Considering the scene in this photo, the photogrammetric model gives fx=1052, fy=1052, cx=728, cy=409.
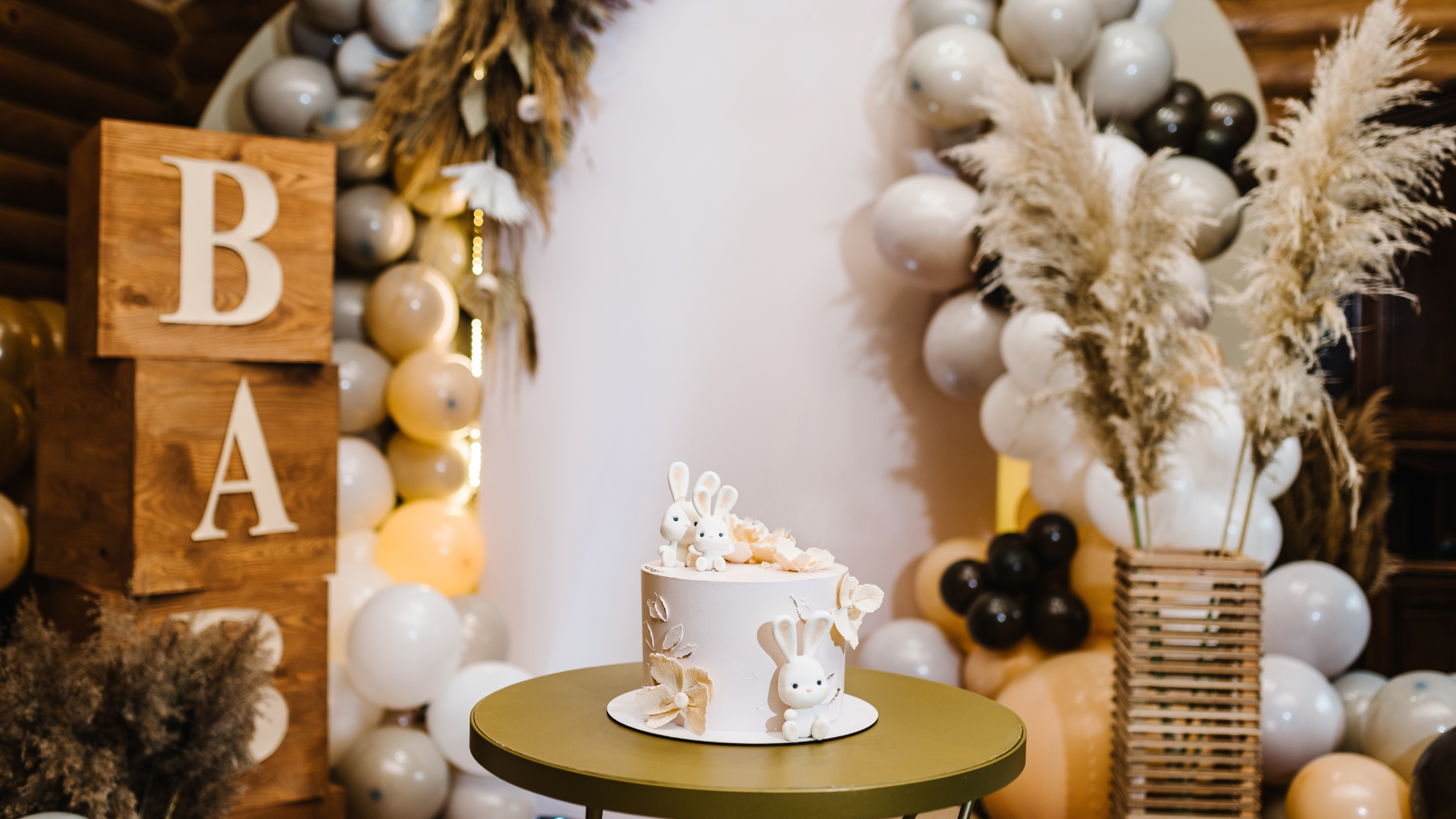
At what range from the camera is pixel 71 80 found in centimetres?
381

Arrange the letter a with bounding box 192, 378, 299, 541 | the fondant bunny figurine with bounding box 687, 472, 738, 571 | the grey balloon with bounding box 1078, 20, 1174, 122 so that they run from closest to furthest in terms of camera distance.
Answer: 1. the fondant bunny figurine with bounding box 687, 472, 738, 571
2. the letter a with bounding box 192, 378, 299, 541
3. the grey balloon with bounding box 1078, 20, 1174, 122

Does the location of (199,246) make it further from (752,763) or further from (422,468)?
(752,763)

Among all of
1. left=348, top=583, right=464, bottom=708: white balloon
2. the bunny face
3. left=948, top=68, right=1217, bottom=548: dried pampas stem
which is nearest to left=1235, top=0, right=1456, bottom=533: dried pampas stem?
left=948, top=68, right=1217, bottom=548: dried pampas stem

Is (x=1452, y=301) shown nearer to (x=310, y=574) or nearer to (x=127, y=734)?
(x=310, y=574)

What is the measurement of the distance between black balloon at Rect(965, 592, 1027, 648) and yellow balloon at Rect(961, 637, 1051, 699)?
4 cm

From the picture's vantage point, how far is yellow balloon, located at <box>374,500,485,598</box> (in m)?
3.11

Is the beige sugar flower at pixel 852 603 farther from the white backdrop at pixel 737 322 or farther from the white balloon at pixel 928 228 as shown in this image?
the white backdrop at pixel 737 322

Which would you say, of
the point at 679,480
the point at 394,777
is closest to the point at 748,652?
the point at 679,480

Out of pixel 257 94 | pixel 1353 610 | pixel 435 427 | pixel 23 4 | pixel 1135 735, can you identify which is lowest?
pixel 1135 735

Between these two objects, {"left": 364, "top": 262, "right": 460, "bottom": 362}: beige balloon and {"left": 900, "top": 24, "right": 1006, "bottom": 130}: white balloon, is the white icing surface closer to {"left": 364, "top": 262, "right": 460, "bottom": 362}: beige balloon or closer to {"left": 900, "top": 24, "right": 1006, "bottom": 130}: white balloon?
{"left": 900, "top": 24, "right": 1006, "bottom": 130}: white balloon

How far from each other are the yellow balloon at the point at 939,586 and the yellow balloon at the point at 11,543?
234 cm

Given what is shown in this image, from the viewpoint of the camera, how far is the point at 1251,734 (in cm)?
224

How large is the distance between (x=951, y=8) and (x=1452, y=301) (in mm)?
2197

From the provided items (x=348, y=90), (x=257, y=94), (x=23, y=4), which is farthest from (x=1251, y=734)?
(x=23, y=4)
